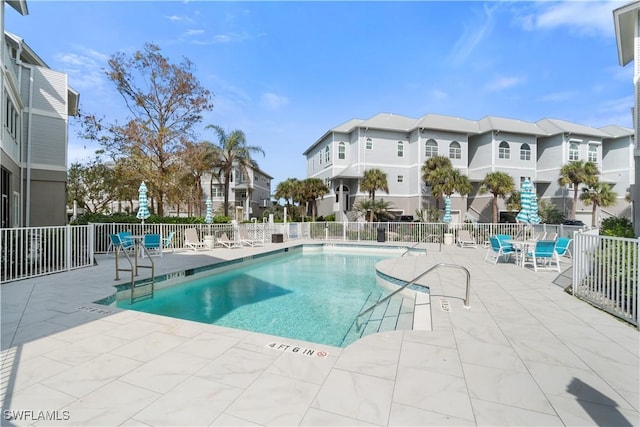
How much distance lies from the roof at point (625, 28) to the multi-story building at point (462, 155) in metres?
15.2

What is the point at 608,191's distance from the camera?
2442 centimetres

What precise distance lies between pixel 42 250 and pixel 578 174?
104 ft

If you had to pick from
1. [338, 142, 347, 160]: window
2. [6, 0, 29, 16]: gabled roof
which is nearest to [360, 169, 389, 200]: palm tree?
[338, 142, 347, 160]: window

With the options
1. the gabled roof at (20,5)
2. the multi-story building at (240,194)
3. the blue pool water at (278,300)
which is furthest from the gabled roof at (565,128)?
the gabled roof at (20,5)

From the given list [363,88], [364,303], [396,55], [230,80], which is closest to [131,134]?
[230,80]

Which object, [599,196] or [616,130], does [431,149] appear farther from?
[616,130]

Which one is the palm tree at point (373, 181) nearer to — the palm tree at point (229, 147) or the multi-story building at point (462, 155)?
the multi-story building at point (462, 155)

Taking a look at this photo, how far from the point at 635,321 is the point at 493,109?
29.1 metres

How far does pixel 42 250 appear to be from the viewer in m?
7.73

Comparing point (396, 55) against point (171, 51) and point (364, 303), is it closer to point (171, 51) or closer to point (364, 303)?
point (364, 303)

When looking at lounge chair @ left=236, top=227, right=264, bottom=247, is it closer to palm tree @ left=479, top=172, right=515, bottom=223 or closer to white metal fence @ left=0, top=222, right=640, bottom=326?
white metal fence @ left=0, top=222, right=640, bottom=326

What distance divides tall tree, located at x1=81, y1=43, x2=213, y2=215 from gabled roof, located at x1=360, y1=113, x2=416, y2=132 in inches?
537

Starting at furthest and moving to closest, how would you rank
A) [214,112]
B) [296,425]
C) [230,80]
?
1. [214,112]
2. [230,80]
3. [296,425]

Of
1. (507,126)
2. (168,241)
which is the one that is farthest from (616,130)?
(168,241)
